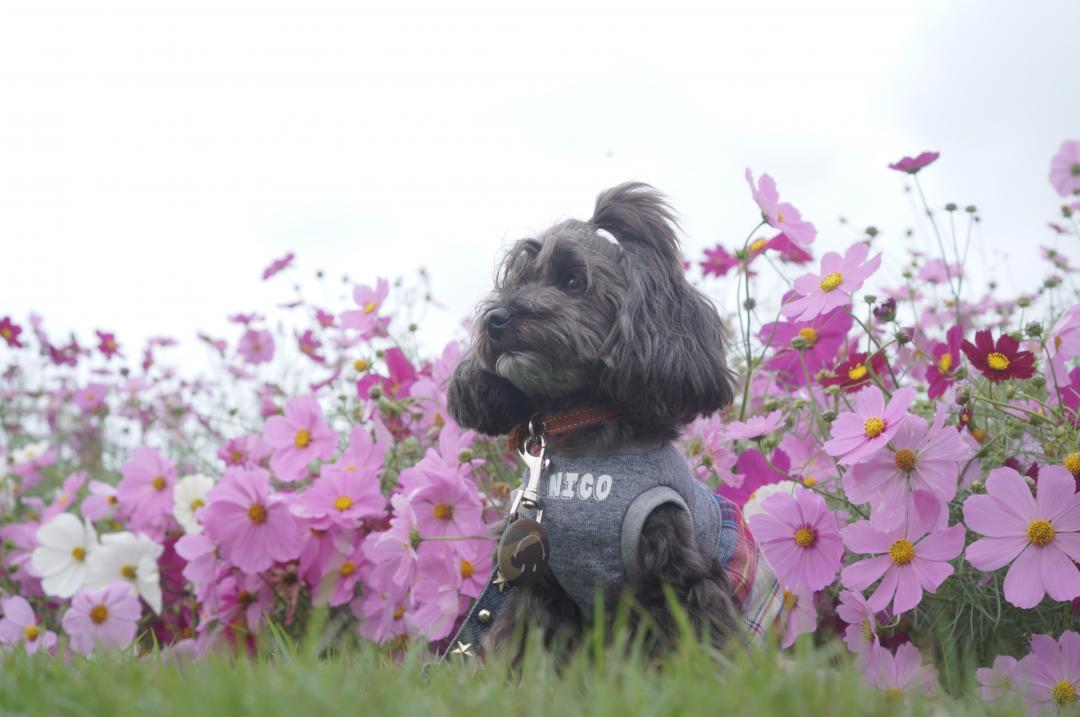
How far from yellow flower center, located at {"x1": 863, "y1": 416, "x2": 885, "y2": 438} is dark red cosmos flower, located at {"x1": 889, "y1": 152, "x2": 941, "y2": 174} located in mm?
1049

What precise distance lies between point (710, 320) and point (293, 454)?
1603mm

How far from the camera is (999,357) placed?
2418 mm

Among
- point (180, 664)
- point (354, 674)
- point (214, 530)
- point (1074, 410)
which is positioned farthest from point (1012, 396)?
A: point (214, 530)

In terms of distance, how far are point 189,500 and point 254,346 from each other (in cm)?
138

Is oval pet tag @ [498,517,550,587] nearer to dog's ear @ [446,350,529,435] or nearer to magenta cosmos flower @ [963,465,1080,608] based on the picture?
dog's ear @ [446,350,529,435]

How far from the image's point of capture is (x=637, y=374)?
223 cm

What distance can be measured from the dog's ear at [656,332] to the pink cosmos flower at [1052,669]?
903mm

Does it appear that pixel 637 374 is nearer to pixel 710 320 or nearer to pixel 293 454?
pixel 710 320

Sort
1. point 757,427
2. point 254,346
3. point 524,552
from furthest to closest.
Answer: point 254,346 < point 757,427 < point 524,552

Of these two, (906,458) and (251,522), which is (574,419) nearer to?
(906,458)

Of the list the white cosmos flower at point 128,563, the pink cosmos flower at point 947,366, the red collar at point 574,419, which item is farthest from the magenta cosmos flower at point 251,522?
the pink cosmos flower at point 947,366

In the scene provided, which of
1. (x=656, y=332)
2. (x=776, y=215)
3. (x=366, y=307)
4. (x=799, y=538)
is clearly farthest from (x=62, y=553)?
Answer: (x=776, y=215)

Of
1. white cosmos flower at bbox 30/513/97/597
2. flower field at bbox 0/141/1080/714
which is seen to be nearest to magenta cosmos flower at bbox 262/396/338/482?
flower field at bbox 0/141/1080/714

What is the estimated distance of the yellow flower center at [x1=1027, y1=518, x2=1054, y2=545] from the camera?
214 centimetres
